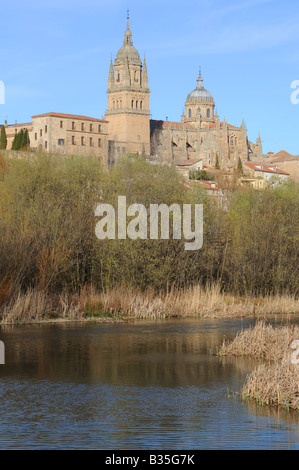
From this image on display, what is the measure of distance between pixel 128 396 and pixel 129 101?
109918 mm

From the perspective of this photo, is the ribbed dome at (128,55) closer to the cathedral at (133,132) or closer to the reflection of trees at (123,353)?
the cathedral at (133,132)

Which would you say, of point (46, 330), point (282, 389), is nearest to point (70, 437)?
point (282, 389)

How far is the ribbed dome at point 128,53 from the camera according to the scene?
12556 centimetres

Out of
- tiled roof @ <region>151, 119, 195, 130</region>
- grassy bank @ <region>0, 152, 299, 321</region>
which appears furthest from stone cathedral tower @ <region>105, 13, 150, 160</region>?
grassy bank @ <region>0, 152, 299, 321</region>

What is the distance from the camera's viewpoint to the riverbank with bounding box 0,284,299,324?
2364cm

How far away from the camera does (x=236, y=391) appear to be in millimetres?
14086

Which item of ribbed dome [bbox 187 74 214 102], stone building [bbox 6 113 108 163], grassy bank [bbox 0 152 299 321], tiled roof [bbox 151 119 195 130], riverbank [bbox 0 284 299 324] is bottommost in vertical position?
riverbank [bbox 0 284 299 324]

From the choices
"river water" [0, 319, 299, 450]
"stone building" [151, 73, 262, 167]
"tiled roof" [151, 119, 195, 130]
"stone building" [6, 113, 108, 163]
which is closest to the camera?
"river water" [0, 319, 299, 450]

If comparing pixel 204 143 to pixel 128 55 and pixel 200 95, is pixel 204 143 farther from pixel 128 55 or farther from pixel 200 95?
pixel 200 95

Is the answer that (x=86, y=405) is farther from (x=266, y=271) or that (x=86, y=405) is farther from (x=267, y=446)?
(x=266, y=271)

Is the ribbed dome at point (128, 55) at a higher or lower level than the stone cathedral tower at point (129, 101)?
higher

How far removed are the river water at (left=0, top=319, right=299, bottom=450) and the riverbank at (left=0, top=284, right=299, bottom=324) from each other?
212 centimetres

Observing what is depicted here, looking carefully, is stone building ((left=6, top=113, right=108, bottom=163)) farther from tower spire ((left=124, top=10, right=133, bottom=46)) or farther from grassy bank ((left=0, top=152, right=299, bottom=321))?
grassy bank ((left=0, top=152, right=299, bottom=321))

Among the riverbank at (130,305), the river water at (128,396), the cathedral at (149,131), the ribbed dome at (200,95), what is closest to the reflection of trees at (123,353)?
the river water at (128,396)
